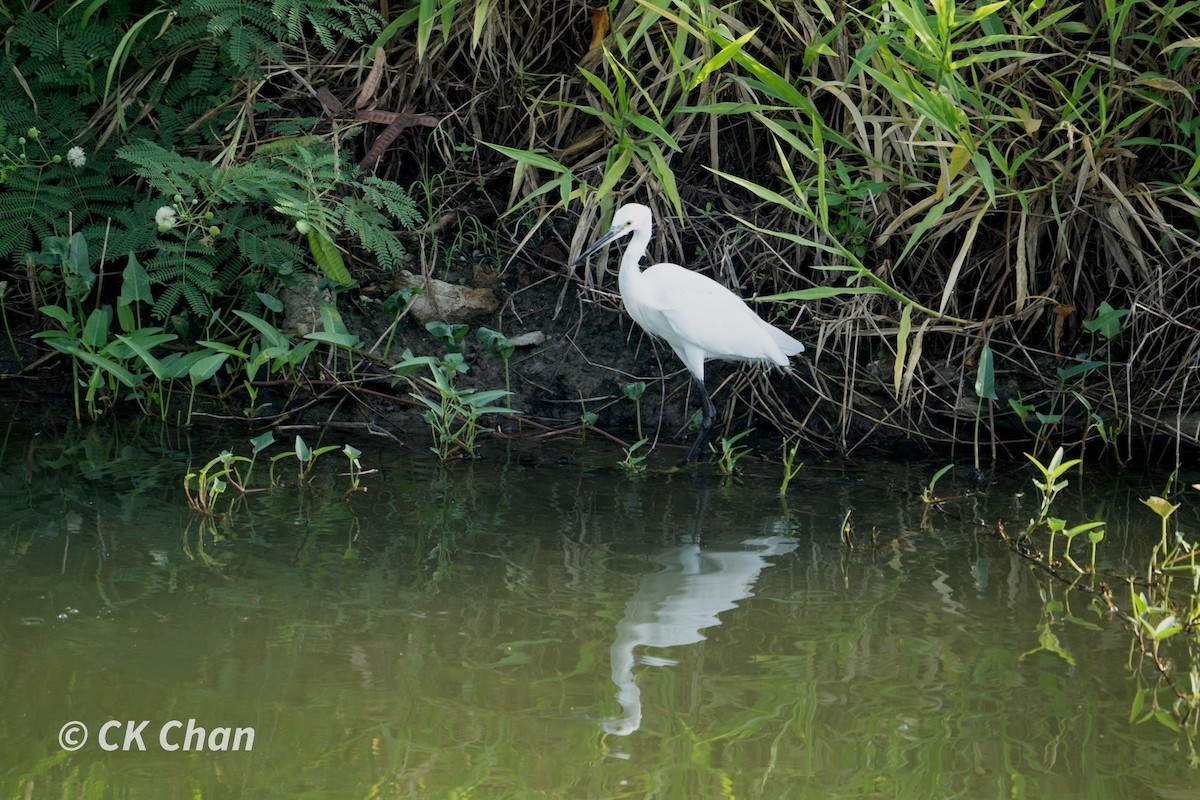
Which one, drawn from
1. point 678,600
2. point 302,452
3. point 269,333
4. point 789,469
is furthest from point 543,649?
point 269,333

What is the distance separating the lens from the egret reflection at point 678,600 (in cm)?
210

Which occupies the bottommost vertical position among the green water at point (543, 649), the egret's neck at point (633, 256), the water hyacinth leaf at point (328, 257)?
the green water at point (543, 649)

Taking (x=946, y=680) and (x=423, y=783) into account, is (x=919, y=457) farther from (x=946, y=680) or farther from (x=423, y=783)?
(x=423, y=783)

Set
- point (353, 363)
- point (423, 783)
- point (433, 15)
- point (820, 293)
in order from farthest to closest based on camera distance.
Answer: point (353, 363), point (433, 15), point (820, 293), point (423, 783)

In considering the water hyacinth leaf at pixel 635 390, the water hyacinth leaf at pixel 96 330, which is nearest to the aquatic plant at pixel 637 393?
the water hyacinth leaf at pixel 635 390

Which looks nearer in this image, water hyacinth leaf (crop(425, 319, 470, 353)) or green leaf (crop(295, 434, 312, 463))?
green leaf (crop(295, 434, 312, 463))

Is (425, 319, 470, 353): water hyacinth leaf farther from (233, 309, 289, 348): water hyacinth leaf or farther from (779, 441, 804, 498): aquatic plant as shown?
(779, 441, 804, 498): aquatic plant

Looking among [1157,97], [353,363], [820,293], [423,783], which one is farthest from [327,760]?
[1157,97]

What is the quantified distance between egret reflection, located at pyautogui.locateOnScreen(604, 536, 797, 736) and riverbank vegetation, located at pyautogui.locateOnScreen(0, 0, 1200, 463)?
34.2 inches

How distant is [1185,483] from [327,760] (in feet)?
8.74

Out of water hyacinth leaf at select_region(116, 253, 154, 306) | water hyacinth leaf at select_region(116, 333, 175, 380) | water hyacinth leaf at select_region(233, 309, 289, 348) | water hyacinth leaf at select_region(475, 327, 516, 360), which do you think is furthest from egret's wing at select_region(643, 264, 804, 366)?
water hyacinth leaf at select_region(116, 253, 154, 306)

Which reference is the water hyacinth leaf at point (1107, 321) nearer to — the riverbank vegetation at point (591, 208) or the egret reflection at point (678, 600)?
the riverbank vegetation at point (591, 208)

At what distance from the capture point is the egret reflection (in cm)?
210

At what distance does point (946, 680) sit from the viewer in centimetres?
213
